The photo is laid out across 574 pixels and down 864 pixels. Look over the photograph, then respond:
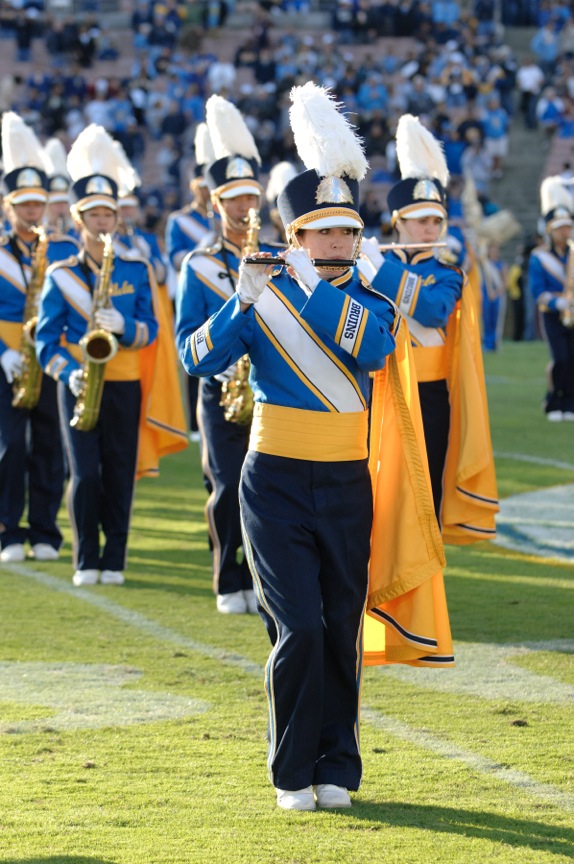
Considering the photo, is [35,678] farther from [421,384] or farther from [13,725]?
[421,384]

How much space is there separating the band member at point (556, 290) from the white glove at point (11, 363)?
24.0ft

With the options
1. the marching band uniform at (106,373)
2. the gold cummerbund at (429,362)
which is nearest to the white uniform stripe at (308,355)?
the gold cummerbund at (429,362)

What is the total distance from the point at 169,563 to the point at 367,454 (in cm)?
409

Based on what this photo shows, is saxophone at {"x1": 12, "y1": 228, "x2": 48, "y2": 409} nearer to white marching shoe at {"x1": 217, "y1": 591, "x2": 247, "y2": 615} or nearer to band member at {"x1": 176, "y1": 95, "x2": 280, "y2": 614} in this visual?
band member at {"x1": 176, "y1": 95, "x2": 280, "y2": 614}

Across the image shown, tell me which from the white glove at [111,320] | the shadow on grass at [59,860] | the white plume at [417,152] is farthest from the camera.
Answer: the white glove at [111,320]

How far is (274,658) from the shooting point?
474 centimetres

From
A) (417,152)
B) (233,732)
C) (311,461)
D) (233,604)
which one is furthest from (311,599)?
(417,152)

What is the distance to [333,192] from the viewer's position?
479 centimetres

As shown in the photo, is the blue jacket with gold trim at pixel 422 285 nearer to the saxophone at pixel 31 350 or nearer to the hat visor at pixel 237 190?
the hat visor at pixel 237 190

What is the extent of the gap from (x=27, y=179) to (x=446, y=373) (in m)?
3.00

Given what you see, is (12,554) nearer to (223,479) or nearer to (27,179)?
(223,479)

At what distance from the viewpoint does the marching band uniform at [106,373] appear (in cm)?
805

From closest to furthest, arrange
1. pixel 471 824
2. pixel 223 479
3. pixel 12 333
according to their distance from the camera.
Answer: pixel 471 824, pixel 223 479, pixel 12 333

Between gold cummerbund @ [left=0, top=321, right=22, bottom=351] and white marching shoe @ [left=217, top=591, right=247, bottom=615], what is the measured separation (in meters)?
2.25
